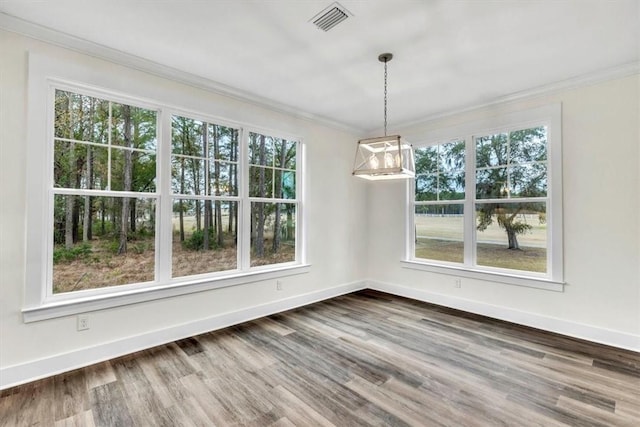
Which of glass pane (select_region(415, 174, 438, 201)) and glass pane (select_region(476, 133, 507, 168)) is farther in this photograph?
glass pane (select_region(415, 174, 438, 201))

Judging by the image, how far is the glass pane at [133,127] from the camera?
9.33ft

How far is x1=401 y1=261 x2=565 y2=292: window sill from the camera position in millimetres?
3381

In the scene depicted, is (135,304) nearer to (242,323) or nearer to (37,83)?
(242,323)

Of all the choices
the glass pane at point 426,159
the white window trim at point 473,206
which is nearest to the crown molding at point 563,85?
the white window trim at point 473,206

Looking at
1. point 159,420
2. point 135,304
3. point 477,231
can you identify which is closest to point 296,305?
point 135,304

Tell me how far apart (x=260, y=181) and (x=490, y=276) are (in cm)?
329

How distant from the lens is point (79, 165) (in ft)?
8.69

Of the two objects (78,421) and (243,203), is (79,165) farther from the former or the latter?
(78,421)

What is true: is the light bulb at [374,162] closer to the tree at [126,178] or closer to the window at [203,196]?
the window at [203,196]

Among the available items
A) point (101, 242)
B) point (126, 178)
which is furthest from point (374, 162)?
point (101, 242)

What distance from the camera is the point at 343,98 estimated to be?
3.82 metres

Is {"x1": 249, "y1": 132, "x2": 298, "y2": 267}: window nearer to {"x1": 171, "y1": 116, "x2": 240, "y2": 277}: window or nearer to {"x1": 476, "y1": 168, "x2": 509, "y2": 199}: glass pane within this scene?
{"x1": 171, "y1": 116, "x2": 240, "y2": 277}: window

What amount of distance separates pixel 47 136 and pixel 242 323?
8.69 feet

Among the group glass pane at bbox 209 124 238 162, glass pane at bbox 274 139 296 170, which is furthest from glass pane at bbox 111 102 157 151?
glass pane at bbox 274 139 296 170
